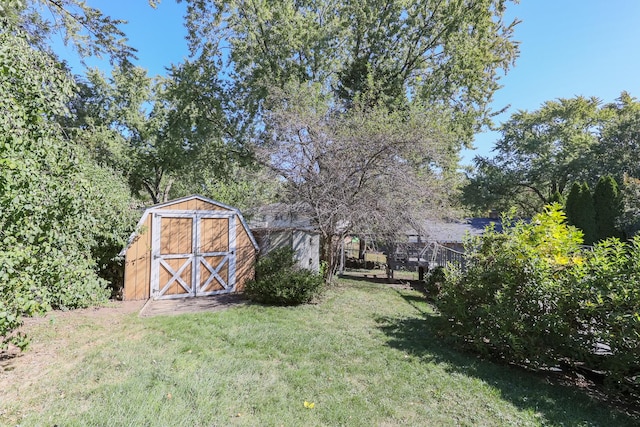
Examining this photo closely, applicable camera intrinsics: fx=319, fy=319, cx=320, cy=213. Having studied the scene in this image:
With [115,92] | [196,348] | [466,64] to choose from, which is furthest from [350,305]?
[115,92]

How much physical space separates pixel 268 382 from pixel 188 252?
544cm

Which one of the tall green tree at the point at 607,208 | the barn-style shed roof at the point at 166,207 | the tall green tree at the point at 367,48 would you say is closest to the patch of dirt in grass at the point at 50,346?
the barn-style shed roof at the point at 166,207

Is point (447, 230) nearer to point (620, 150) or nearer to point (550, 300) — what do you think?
point (550, 300)

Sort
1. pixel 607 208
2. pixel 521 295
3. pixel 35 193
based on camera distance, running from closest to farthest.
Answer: pixel 35 193, pixel 521 295, pixel 607 208

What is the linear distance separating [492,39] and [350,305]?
13976mm

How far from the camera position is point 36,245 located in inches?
146

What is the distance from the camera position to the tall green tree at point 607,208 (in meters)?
16.6

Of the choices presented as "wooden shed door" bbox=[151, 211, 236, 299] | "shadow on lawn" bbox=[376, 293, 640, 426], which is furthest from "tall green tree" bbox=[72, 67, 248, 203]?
"shadow on lawn" bbox=[376, 293, 640, 426]

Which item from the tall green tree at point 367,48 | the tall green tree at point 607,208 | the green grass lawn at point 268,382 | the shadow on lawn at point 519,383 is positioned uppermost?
the tall green tree at point 367,48

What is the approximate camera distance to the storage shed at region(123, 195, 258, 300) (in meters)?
7.59

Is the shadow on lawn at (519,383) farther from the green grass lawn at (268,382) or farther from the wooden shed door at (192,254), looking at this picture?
the wooden shed door at (192,254)

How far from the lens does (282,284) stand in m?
7.47

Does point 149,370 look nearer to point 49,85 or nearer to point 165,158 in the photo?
point 49,85

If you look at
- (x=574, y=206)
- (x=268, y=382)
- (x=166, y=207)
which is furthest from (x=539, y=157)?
(x=268, y=382)
